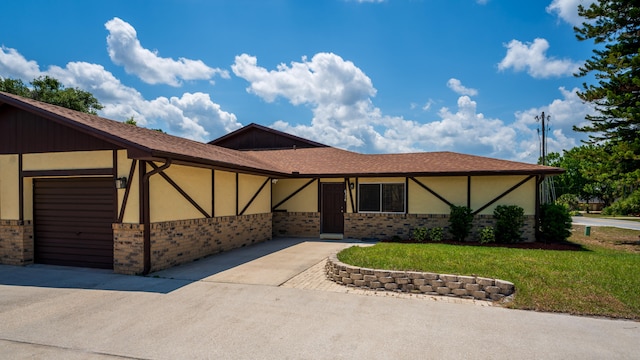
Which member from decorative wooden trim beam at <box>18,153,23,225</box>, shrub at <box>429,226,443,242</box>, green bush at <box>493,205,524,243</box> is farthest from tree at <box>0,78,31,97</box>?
green bush at <box>493,205,524,243</box>

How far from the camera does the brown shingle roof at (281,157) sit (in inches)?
306

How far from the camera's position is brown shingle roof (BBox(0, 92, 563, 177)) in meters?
7.77

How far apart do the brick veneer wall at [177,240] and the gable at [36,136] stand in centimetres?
213

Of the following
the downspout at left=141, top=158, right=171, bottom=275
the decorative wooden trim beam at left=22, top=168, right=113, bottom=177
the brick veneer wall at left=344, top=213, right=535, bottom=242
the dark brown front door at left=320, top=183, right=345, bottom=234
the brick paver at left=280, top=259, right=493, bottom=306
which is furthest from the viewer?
the dark brown front door at left=320, top=183, right=345, bottom=234

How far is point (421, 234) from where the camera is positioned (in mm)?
12742

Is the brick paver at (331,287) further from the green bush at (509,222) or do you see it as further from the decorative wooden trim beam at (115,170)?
the green bush at (509,222)

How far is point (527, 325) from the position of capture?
196 inches

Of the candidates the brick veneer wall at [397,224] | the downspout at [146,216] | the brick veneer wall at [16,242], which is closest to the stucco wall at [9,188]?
the brick veneer wall at [16,242]

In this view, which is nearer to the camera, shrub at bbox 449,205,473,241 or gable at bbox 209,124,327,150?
shrub at bbox 449,205,473,241

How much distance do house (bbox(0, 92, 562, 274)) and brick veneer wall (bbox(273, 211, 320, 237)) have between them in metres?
1.42

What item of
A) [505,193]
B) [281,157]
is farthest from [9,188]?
[505,193]

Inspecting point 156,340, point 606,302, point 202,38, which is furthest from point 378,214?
point 156,340

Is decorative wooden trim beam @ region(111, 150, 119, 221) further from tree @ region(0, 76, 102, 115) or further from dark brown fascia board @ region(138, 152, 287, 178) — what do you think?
tree @ region(0, 76, 102, 115)

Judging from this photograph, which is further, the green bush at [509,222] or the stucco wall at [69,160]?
the green bush at [509,222]
